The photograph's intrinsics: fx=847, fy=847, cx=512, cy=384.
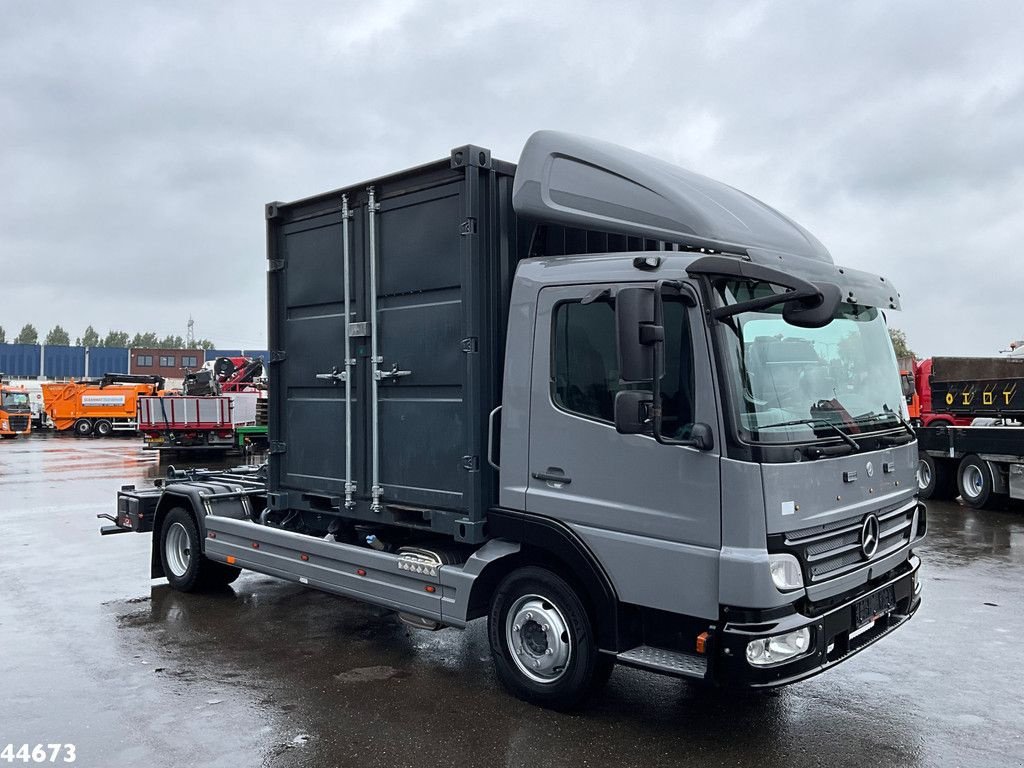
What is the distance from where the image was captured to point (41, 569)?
Answer: 910 centimetres

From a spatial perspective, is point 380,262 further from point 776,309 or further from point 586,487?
point 776,309

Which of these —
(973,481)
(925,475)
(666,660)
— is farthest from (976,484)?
(666,660)

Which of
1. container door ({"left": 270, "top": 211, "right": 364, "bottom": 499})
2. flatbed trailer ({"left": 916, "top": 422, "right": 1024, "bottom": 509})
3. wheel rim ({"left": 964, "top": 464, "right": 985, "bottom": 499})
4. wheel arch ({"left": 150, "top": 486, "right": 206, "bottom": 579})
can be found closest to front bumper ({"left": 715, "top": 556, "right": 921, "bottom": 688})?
container door ({"left": 270, "top": 211, "right": 364, "bottom": 499})

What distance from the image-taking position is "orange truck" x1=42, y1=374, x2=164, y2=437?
37.0 m

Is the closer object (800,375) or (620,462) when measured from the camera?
(800,375)

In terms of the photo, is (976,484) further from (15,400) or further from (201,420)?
(15,400)

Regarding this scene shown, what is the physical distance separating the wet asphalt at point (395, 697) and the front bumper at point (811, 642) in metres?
0.57

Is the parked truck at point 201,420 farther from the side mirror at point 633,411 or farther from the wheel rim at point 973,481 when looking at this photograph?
the side mirror at point 633,411

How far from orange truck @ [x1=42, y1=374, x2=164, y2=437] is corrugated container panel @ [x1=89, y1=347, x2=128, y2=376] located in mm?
39253

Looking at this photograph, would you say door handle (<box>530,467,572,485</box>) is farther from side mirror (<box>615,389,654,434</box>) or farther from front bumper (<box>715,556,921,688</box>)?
front bumper (<box>715,556,921,688</box>)

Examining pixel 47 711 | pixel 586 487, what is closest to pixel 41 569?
pixel 47 711

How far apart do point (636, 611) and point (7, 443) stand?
3572cm

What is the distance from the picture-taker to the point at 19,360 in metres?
72.2

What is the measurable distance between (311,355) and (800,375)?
3.71 metres
